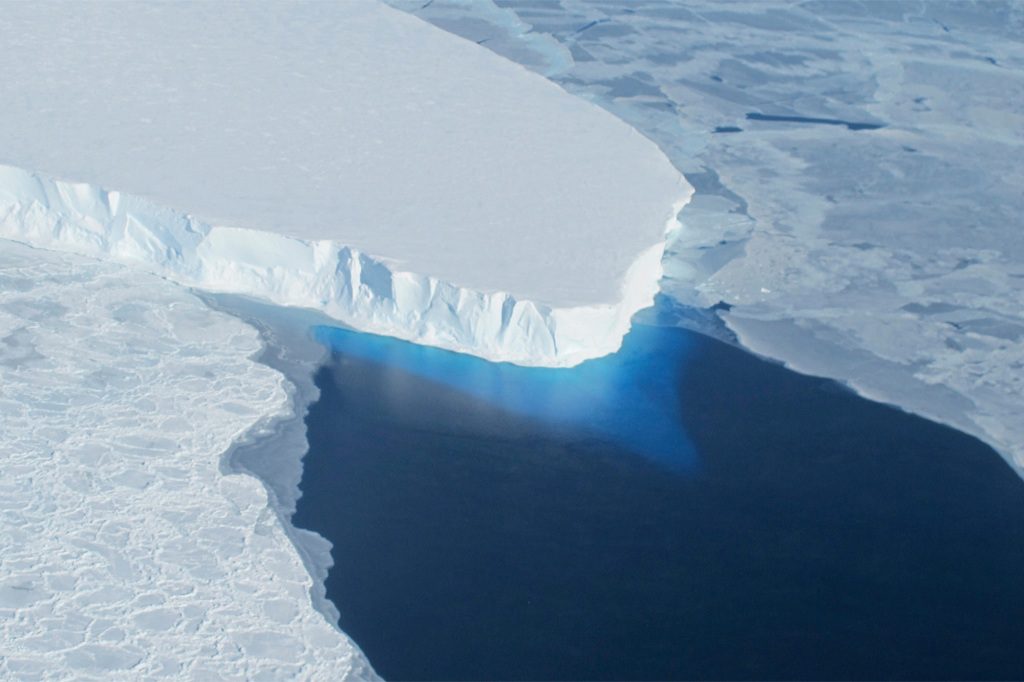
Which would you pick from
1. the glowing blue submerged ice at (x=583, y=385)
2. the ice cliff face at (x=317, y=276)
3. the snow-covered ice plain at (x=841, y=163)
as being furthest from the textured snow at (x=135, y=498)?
the snow-covered ice plain at (x=841, y=163)

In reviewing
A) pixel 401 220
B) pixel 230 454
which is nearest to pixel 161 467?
pixel 230 454

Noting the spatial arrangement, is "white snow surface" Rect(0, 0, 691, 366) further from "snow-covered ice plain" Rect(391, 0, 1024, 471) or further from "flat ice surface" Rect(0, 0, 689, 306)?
"snow-covered ice plain" Rect(391, 0, 1024, 471)

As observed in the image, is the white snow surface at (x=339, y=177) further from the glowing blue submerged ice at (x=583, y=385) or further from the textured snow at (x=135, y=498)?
the textured snow at (x=135, y=498)

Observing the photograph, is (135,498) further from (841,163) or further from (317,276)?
(841,163)

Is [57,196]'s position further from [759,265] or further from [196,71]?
[759,265]

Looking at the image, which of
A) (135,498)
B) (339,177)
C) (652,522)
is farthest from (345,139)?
(652,522)

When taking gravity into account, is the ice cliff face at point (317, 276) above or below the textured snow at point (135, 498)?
above

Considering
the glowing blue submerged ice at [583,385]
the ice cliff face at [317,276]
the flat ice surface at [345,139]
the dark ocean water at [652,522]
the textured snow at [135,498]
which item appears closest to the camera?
the textured snow at [135,498]

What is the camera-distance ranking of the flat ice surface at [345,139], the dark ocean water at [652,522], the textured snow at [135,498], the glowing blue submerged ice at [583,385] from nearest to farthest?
the textured snow at [135,498] < the dark ocean water at [652,522] < the glowing blue submerged ice at [583,385] < the flat ice surface at [345,139]
